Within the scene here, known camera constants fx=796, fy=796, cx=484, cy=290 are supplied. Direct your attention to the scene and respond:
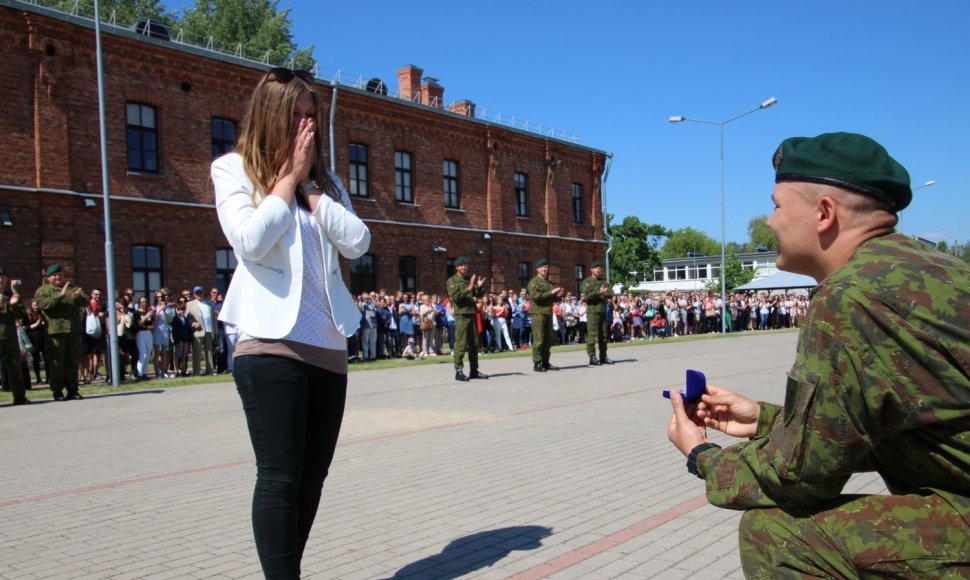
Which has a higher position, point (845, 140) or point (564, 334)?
point (845, 140)

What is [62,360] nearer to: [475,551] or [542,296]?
[542,296]

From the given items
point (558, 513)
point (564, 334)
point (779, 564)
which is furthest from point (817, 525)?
point (564, 334)

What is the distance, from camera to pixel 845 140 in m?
2.08

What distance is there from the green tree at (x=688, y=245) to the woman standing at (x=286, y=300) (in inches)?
5319

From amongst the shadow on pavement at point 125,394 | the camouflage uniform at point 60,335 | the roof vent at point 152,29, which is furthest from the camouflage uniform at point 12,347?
the roof vent at point 152,29

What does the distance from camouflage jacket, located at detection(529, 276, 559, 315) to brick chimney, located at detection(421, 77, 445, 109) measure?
20932 millimetres

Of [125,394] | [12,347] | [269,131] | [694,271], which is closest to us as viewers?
[269,131]

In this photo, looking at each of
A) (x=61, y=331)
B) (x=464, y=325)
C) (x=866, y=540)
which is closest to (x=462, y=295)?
(x=464, y=325)

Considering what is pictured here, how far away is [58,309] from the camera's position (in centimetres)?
1347

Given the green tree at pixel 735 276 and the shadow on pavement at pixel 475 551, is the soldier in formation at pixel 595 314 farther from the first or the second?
the green tree at pixel 735 276

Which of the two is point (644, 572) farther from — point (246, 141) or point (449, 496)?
point (246, 141)

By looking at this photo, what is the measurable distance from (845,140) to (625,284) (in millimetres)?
77252

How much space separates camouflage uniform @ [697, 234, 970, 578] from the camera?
184 cm

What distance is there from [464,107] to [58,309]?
24613mm
